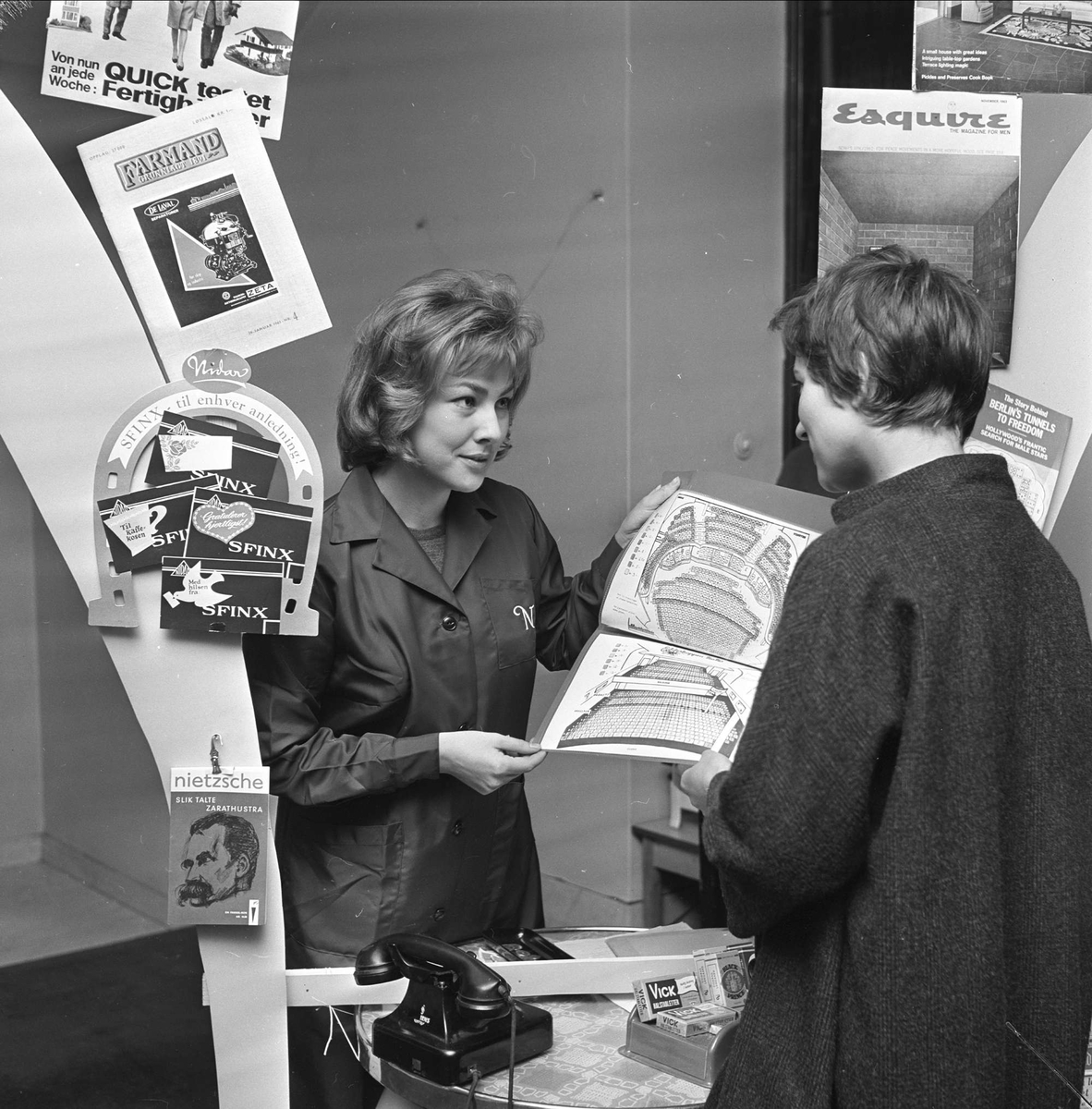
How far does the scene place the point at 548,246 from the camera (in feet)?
8.23

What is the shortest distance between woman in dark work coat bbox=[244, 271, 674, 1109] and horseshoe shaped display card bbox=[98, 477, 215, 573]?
0.18m

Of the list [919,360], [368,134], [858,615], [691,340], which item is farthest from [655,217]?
[858,615]

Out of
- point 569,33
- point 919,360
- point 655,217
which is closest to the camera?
point 919,360

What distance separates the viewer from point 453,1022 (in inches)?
60.9

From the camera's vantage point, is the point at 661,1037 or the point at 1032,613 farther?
the point at 661,1037

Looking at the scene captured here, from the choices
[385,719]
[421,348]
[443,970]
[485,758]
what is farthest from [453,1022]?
[421,348]

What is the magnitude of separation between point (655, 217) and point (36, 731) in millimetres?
1557

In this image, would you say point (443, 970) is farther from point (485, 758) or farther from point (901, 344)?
point (901, 344)

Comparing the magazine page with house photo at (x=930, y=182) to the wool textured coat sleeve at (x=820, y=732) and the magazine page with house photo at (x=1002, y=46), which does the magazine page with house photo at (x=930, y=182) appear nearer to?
the magazine page with house photo at (x=1002, y=46)

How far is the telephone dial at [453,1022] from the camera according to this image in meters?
1.53

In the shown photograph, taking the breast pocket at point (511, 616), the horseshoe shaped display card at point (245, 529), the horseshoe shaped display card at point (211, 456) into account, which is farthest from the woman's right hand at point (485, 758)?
the horseshoe shaped display card at point (211, 456)

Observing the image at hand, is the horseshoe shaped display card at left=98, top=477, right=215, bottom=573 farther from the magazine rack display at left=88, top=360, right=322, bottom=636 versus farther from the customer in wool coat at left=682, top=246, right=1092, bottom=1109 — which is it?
the customer in wool coat at left=682, top=246, right=1092, bottom=1109

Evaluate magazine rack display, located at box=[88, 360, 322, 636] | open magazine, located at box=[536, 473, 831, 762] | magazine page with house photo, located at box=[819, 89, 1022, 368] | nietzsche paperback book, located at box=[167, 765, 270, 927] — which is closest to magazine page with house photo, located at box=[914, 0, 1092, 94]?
magazine page with house photo, located at box=[819, 89, 1022, 368]

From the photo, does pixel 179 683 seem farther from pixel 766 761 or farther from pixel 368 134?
pixel 368 134
